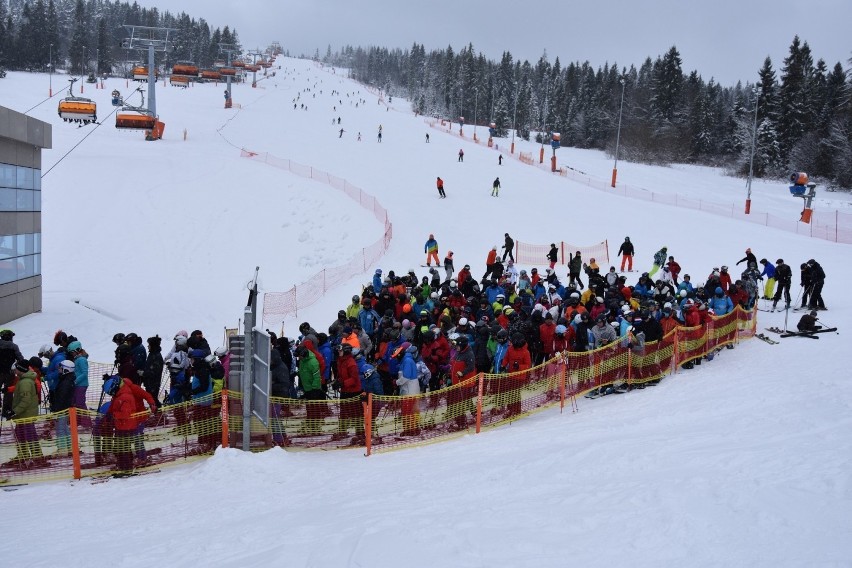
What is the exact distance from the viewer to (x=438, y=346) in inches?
421

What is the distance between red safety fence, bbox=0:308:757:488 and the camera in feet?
26.9

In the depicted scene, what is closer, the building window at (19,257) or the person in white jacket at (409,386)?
the person in white jacket at (409,386)

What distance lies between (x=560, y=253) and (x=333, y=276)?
29.8 ft

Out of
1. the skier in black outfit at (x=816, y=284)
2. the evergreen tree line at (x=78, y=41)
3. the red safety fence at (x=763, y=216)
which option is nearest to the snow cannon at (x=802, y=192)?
the red safety fence at (x=763, y=216)

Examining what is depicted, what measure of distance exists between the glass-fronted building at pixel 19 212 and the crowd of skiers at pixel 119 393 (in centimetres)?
780

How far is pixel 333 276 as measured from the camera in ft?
75.2

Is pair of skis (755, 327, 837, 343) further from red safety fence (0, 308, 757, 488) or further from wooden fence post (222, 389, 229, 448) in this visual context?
wooden fence post (222, 389, 229, 448)

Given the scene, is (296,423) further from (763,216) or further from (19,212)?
(763,216)

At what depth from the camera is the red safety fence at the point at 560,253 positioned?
2498cm

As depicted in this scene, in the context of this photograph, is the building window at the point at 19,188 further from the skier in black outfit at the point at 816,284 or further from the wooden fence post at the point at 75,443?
the skier in black outfit at the point at 816,284

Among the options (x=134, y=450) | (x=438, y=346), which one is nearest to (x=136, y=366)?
(x=134, y=450)

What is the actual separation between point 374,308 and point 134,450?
6.46m

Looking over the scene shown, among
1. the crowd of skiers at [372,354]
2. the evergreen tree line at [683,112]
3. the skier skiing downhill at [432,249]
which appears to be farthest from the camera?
the evergreen tree line at [683,112]

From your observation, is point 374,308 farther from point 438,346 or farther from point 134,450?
point 134,450
